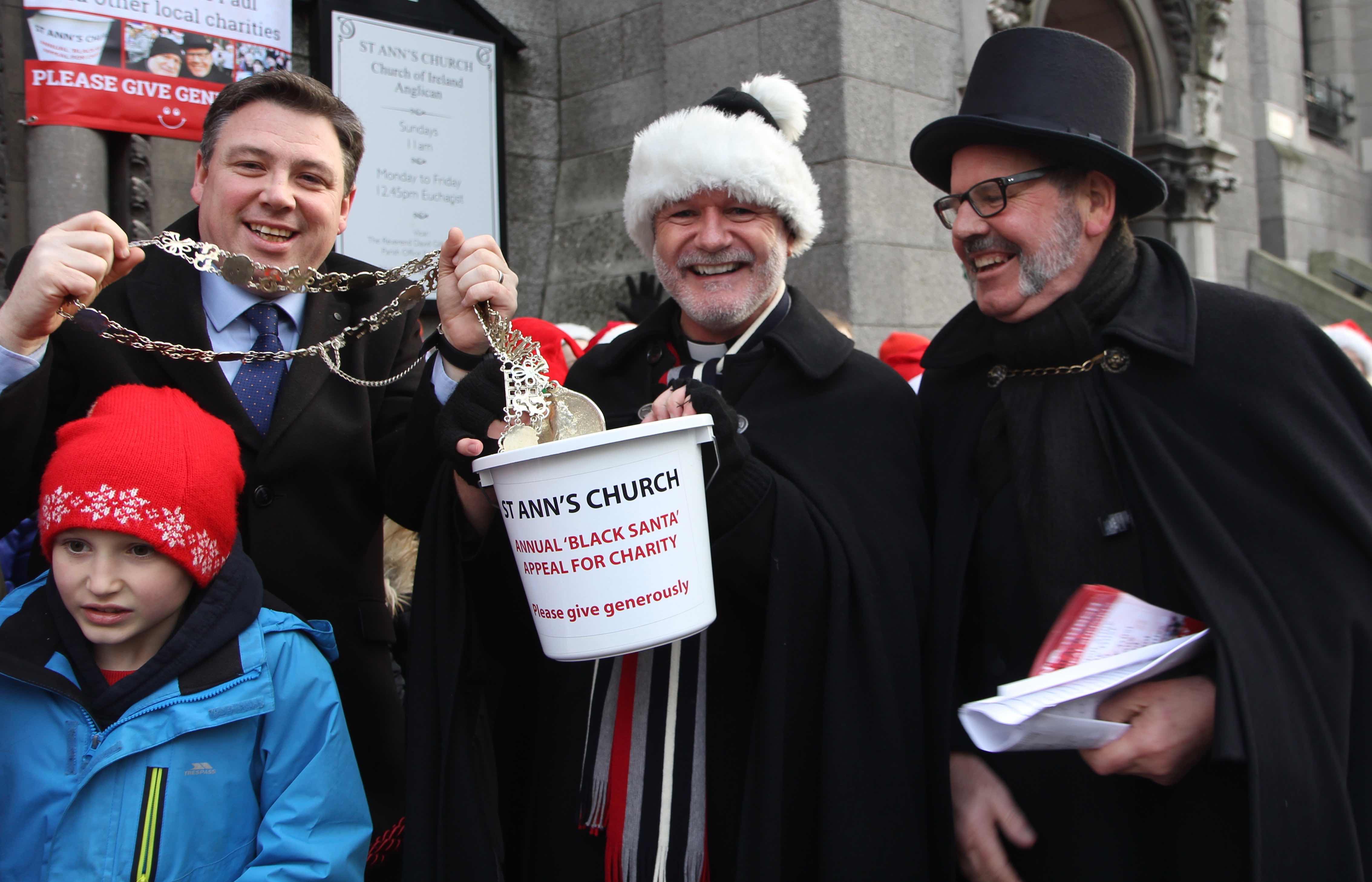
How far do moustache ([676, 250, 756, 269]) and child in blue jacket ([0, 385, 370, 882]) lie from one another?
1124mm

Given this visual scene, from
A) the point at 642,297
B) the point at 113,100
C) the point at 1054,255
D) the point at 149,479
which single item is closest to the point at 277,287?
the point at 149,479

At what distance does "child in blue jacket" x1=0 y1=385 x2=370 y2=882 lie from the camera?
1.72m

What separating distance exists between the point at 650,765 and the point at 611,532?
1.98 feet

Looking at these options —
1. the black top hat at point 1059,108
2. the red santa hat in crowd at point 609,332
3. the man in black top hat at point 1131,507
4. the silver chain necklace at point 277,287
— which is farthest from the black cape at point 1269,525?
the red santa hat in crowd at point 609,332

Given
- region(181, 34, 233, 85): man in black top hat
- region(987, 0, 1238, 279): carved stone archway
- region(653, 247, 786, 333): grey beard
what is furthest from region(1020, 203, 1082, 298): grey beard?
region(987, 0, 1238, 279): carved stone archway

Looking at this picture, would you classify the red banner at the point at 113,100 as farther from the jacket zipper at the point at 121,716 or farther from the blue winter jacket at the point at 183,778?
the jacket zipper at the point at 121,716

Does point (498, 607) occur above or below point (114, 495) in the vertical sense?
below

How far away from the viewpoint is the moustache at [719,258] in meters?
2.35

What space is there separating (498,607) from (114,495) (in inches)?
30.8

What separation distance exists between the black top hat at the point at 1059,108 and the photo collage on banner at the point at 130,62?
3.70 metres

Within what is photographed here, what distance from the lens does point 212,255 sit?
7.00 ft

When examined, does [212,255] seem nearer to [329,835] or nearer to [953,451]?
[329,835]

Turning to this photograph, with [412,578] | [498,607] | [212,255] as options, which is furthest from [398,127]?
[498,607]

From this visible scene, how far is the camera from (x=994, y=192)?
205 centimetres
